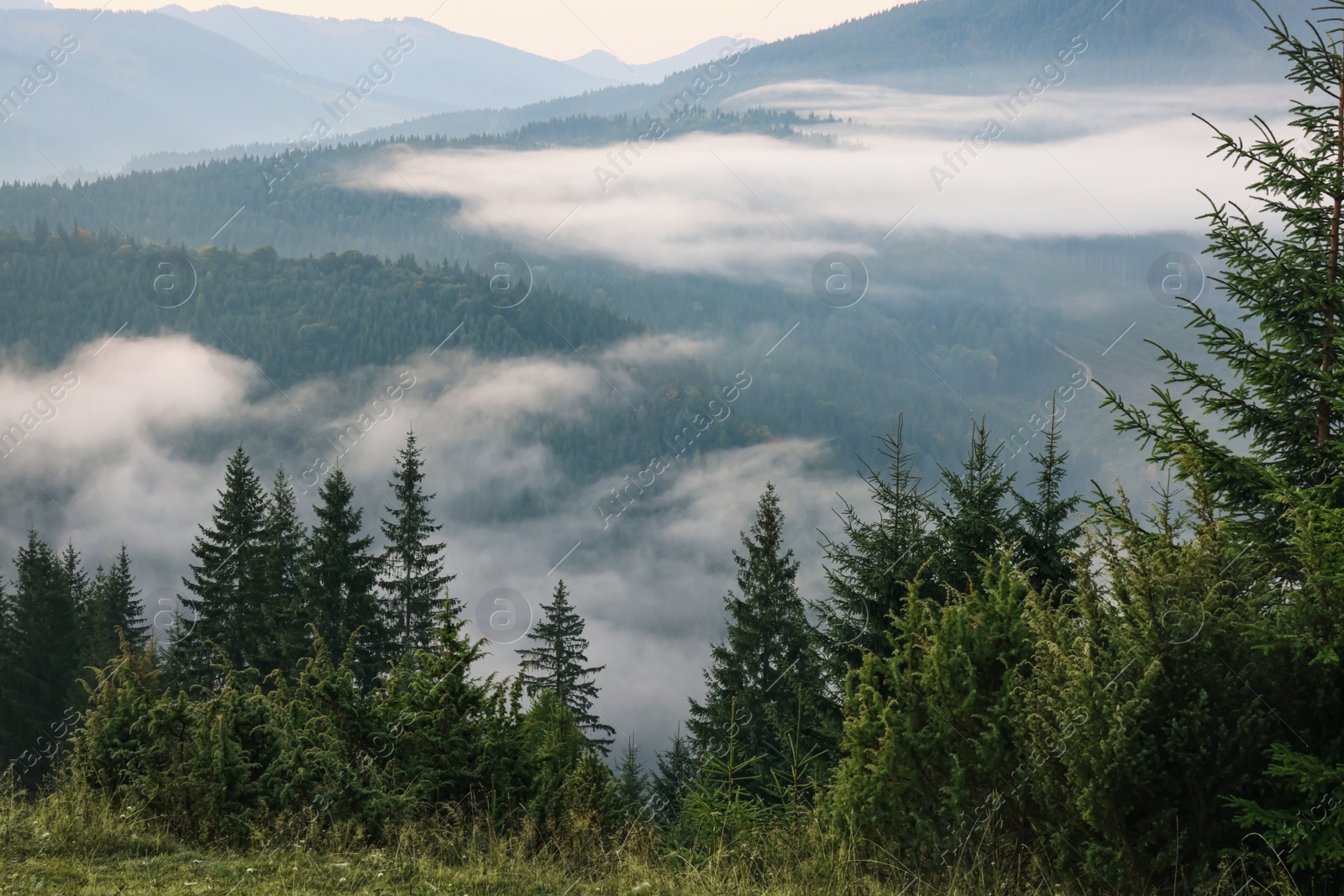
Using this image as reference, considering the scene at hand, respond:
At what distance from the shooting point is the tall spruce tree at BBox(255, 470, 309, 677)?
35.7 m

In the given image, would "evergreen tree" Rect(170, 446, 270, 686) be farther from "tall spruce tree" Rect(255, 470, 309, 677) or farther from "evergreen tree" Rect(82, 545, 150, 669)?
"evergreen tree" Rect(82, 545, 150, 669)

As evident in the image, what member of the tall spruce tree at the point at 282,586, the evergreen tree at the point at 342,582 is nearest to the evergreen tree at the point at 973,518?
the tall spruce tree at the point at 282,586

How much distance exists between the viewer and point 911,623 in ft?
28.2

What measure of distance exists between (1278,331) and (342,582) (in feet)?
120

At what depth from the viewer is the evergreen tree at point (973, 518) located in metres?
17.4

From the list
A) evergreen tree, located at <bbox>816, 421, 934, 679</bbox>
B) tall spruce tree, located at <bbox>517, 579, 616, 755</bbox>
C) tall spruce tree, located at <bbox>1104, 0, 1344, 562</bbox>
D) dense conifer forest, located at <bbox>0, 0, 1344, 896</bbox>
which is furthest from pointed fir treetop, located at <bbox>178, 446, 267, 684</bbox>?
tall spruce tree, located at <bbox>1104, 0, 1344, 562</bbox>

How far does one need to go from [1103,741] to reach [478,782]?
4.82m

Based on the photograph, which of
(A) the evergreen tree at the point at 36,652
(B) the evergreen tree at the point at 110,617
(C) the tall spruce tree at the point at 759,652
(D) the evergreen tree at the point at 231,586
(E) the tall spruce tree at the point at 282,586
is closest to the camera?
(C) the tall spruce tree at the point at 759,652

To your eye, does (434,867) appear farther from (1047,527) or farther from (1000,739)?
(1047,527)

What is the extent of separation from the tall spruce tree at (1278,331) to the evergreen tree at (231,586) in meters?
35.4

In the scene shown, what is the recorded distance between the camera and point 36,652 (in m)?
46.4

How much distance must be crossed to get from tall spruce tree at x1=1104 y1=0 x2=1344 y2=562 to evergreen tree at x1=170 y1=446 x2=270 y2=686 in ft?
116

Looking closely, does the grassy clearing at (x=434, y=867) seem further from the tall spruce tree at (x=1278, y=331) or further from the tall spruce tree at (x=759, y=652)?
the tall spruce tree at (x=759, y=652)

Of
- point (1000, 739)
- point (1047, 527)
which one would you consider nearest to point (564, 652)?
point (1047, 527)
